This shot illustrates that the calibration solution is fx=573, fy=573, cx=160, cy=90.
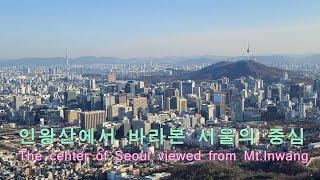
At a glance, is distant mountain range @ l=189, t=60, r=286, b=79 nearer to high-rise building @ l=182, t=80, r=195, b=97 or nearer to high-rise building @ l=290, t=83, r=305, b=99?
high-rise building @ l=182, t=80, r=195, b=97

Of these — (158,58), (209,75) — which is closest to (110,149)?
(209,75)

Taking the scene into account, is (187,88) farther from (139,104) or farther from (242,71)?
(242,71)

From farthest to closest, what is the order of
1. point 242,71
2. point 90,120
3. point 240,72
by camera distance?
point 242,71 → point 240,72 → point 90,120

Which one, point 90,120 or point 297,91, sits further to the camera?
point 297,91

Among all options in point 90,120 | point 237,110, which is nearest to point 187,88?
point 237,110

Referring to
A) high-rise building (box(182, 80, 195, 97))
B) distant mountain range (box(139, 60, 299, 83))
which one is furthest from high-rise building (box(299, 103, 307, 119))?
distant mountain range (box(139, 60, 299, 83))

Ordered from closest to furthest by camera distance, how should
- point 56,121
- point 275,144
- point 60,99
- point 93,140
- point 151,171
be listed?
1. point 151,171
2. point 275,144
3. point 93,140
4. point 56,121
5. point 60,99

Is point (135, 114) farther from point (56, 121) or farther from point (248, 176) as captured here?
point (248, 176)

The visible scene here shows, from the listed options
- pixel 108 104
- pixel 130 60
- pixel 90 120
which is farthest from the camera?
pixel 130 60

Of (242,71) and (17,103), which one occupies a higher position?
(242,71)
